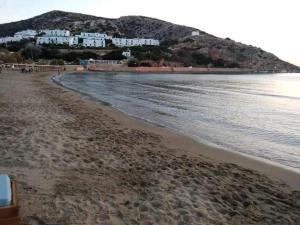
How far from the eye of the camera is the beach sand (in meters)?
5.87

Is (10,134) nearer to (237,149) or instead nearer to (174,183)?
(174,183)

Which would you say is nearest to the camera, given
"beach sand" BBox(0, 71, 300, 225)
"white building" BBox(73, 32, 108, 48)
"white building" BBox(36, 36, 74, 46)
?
"beach sand" BBox(0, 71, 300, 225)

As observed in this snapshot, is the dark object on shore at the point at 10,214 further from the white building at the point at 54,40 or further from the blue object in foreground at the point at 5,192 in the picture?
the white building at the point at 54,40

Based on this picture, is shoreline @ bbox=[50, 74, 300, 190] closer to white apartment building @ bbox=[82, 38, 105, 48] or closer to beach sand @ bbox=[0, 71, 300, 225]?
beach sand @ bbox=[0, 71, 300, 225]

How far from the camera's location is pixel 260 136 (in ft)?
51.9

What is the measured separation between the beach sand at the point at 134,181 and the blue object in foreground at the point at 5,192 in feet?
5.18

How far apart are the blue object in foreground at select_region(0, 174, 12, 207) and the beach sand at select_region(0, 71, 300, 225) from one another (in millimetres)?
1579

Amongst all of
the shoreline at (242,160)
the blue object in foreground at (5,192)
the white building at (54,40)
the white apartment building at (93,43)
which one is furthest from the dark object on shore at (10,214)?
the white building at (54,40)

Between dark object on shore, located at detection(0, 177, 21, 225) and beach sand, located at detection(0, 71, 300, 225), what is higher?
dark object on shore, located at detection(0, 177, 21, 225)

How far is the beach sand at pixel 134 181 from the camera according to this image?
587 cm

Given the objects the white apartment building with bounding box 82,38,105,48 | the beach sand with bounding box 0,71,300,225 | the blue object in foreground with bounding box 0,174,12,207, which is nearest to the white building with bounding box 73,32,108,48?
the white apartment building with bounding box 82,38,105,48

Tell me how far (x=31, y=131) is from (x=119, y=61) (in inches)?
5728

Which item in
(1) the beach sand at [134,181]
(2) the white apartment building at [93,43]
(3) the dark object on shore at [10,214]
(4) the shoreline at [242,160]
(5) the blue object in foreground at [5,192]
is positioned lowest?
(4) the shoreline at [242,160]

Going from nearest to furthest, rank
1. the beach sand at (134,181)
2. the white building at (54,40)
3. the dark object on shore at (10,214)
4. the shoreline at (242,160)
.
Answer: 1. the dark object on shore at (10,214)
2. the beach sand at (134,181)
3. the shoreline at (242,160)
4. the white building at (54,40)
